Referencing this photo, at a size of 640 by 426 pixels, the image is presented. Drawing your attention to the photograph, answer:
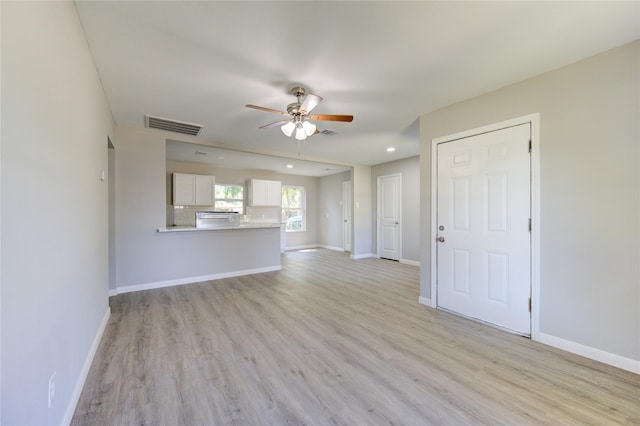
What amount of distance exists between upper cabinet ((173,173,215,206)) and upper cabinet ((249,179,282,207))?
1.11m

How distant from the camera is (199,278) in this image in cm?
448

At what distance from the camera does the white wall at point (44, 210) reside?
0.94 meters

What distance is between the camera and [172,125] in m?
3.77

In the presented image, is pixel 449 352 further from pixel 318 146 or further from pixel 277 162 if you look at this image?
pixel 277 162

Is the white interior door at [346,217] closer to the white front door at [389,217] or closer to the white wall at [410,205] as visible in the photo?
the white front door at [389,217]

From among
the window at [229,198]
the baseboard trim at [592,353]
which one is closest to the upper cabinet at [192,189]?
the window at [229,198]

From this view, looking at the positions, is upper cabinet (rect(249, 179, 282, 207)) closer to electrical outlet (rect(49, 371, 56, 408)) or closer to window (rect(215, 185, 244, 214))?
window (rect(215, 185, 244, 214))

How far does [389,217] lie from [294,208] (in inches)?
127

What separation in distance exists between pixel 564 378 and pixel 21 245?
3.22m

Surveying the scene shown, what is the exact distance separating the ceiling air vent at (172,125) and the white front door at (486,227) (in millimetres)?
3384

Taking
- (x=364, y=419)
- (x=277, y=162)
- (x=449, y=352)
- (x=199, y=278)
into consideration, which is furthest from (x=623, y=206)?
(x=277, y=162)

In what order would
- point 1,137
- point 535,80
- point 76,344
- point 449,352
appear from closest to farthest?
point 1,137 → point 76,344 → point 449,352 → point 535,80

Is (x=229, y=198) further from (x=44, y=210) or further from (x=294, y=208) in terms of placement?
(x=44, y=210)

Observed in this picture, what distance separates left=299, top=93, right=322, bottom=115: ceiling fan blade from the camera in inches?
99.5
